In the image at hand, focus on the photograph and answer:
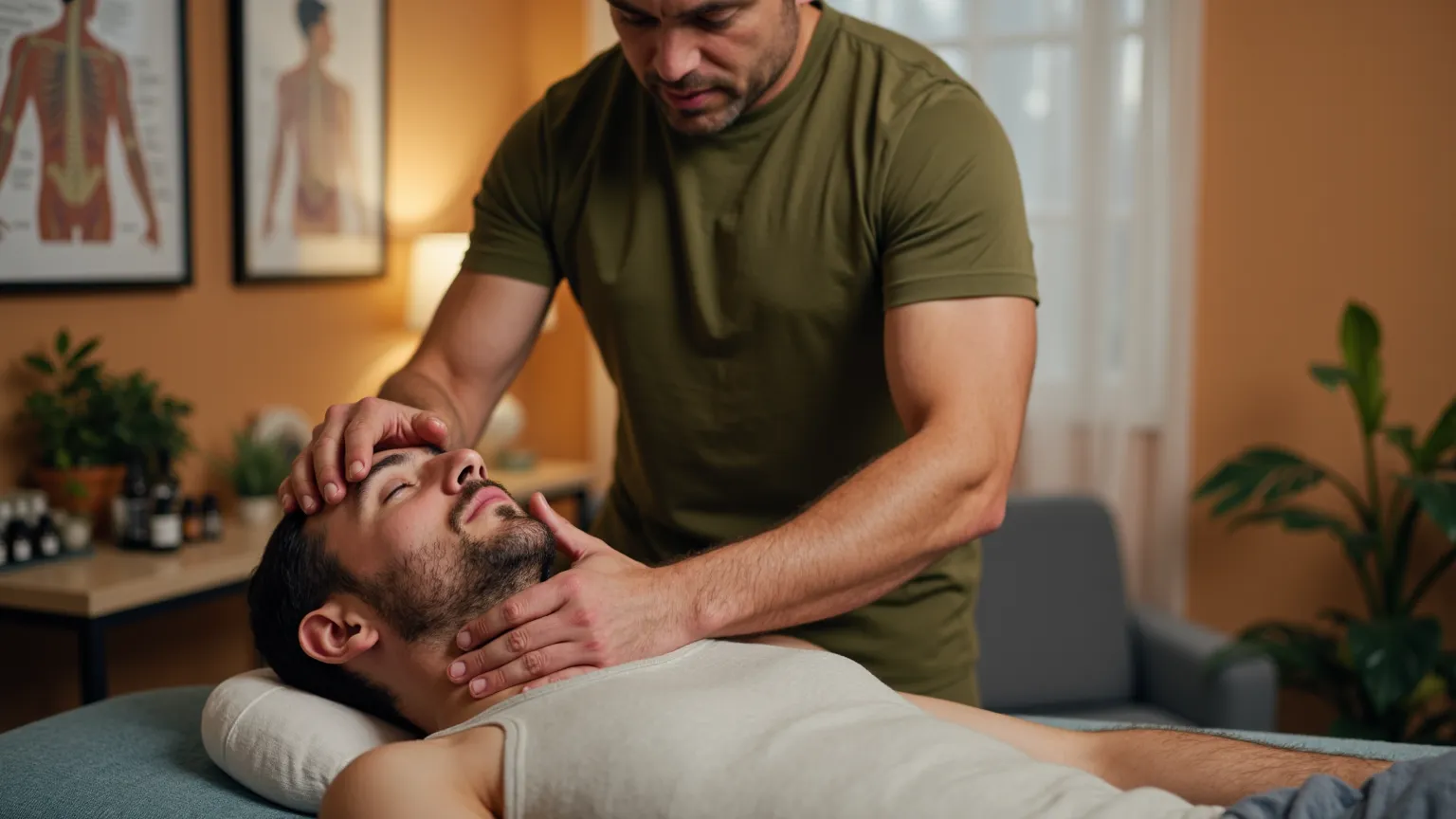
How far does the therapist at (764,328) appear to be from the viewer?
157 cm

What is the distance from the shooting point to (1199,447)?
13.7 feet

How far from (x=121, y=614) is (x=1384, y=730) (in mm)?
3055

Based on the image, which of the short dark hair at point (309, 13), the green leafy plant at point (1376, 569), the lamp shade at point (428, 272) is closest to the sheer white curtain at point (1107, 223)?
the green leafy plant at point (1376, 569)

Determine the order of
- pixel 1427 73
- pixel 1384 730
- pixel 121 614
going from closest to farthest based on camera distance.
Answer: pixel 121 614 → pixel 1384 730 → pixel 1427 73

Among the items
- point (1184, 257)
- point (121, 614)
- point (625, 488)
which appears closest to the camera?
point (625, 488)

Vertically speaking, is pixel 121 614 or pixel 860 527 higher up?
pixel 860 527

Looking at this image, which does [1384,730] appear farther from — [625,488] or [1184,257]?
[625,488]

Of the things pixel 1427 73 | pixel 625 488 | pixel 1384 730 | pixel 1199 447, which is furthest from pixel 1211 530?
pixel 625 488

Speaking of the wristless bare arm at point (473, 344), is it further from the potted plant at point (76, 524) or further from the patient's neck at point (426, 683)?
the potted plant at point (76, 524)

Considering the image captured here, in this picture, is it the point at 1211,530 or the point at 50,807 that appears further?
the point at 1211,530

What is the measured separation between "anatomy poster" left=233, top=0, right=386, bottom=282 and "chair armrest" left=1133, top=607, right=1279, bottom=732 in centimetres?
253

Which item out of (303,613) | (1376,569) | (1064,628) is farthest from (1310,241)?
(303,613)

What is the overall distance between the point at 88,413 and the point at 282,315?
858 millimetres

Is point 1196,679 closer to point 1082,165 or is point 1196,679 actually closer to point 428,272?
point 1082,165
